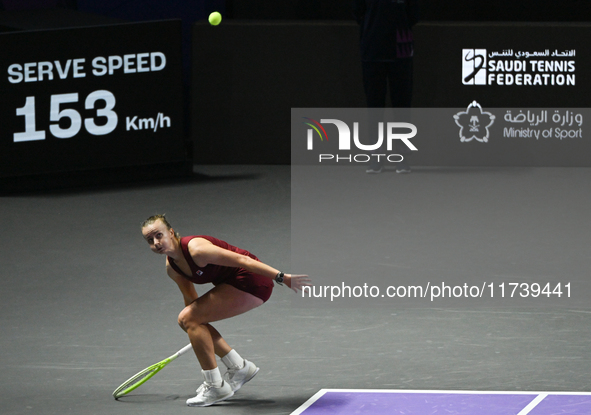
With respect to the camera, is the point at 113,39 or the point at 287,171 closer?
the point at 113,39

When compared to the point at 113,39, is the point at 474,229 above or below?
below

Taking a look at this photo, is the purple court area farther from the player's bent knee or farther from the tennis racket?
the tennis racket

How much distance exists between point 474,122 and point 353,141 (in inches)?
55.7

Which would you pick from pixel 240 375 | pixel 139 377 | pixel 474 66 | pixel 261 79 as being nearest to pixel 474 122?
pixel 474 66

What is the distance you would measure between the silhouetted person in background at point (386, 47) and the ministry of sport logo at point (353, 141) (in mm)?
452

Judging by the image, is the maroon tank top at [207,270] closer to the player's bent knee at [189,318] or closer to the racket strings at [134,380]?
the player's bent knee at [189,318]

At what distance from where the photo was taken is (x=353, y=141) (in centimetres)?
1242

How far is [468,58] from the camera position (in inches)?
468

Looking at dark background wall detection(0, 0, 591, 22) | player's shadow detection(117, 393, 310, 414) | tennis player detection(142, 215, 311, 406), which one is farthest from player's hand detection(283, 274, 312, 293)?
dark background wall detection(0, 0, 591, 22)

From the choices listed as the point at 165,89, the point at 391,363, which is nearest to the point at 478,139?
the point at 165,89

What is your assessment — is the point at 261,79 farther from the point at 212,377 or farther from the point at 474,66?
the point at 212,377

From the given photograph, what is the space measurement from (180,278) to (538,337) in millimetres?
2355

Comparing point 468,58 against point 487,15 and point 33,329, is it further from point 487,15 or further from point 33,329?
point 33,329

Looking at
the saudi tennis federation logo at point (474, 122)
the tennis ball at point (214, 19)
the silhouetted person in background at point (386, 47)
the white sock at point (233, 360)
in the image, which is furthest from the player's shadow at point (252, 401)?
the saudi tennis federation logo at point (474, 122)
